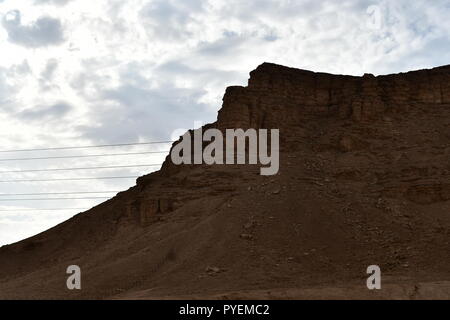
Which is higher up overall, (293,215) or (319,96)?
(319,96)

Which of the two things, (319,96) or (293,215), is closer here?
(293,215)

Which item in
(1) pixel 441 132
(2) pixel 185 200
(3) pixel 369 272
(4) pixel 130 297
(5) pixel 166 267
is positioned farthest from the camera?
(1) pixel 441 132

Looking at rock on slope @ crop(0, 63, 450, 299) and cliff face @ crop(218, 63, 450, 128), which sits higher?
cliff face @ crop(218, 63, 450, 128)

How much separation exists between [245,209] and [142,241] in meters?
5.74

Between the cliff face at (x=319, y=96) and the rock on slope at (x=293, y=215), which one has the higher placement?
the cliff face at (x=319, y=96)

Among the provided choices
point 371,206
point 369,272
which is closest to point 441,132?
point 371,206

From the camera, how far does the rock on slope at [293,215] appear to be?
86.2 feet

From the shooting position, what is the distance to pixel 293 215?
100ft

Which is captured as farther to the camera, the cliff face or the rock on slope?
the cliff face

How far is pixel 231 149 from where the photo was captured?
3731 cm

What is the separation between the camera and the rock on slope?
2628cm

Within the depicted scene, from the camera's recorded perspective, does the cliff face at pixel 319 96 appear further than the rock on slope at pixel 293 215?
Yes

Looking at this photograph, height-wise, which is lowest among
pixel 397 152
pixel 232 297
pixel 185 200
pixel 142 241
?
pixel 232 297

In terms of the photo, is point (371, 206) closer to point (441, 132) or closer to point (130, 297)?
point (441, 132)
